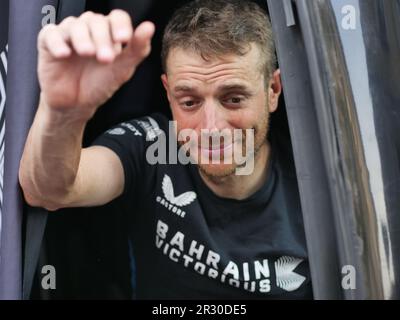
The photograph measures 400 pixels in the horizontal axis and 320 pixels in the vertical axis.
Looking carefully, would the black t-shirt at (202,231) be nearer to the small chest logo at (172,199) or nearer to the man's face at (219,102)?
the small chest logo at (172,199)

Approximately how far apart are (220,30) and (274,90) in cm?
23

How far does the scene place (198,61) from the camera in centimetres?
185

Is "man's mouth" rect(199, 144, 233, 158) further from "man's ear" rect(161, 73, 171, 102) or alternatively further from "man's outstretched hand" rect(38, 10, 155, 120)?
"man's outstretched hand" rect(38, 10, 155, 120)

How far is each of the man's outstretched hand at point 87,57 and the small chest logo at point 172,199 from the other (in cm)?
77

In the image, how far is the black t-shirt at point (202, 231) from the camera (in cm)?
184

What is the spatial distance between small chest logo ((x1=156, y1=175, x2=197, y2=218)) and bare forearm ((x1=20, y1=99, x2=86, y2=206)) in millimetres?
464

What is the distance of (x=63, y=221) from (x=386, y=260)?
942mm

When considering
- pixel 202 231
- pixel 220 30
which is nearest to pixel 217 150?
pixel 202 231

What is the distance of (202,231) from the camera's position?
1.88 meters

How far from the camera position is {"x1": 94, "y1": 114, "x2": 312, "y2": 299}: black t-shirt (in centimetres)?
184

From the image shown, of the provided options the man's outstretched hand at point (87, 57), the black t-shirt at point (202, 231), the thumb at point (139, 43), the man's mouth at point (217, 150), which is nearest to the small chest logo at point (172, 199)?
the black t-shirt at point (202, 231)

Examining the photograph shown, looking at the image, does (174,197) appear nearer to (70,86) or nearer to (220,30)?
(220,30)

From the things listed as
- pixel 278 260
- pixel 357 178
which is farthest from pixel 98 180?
pixel 357 178

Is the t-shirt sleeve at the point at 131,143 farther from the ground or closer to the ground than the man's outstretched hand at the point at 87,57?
farther from the ground
